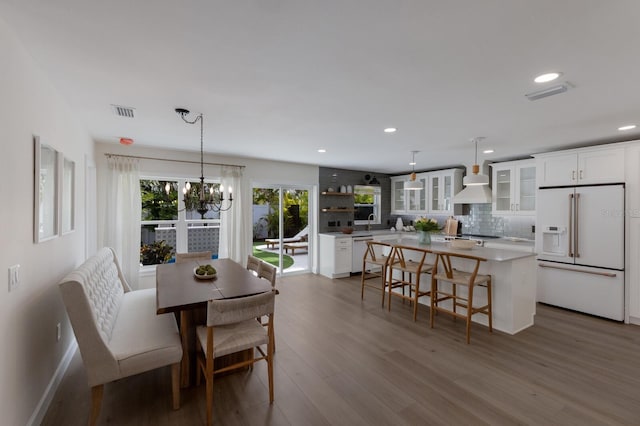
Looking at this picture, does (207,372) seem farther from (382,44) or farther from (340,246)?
(340,246)

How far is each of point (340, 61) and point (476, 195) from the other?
4.62 metres

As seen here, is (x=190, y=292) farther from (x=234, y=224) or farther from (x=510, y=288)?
(x=510, y=288)

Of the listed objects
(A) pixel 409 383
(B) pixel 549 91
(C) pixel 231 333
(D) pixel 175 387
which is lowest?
(A) pixel 409 383

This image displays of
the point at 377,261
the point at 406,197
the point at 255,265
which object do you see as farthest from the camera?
the point at 406,197

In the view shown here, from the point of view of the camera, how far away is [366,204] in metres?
7.32

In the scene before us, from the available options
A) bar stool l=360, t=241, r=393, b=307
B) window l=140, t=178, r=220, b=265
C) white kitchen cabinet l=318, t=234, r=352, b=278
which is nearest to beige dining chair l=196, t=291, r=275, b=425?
bar stool l=360, t=241, r=393, b=307

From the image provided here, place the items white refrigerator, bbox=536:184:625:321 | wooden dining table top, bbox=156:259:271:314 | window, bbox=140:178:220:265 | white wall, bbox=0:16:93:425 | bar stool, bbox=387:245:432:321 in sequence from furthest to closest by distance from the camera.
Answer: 1. window, bbox=140:178:220:265
2. bar stool, bbox=387:245:432:321
3. white refrigerator, bbox=536:184:625:321
4. wooden dining table top, bbox=156:259:271:314
5. white wall, bbox=0:16:93:425

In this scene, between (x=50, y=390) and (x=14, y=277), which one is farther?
(x=50, y=390)

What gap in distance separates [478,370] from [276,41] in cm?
311

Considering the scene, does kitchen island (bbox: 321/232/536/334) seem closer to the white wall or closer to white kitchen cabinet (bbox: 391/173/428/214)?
white kitchen cabinet (bbox: 391/173/428/214)

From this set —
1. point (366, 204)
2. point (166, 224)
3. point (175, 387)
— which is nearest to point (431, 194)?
point (366, 204)

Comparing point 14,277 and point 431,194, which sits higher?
point 431,194

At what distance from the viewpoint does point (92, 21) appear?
154 cm

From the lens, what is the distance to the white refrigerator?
150 inches
